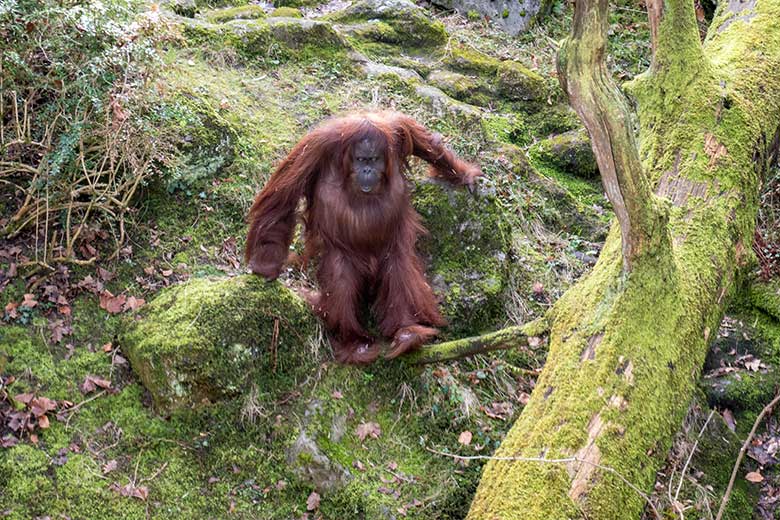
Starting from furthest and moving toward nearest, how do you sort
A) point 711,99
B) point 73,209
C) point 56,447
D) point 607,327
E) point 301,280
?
point 301,280 → point 73,209 → point 711,99 → point 56,447 → point 607,327

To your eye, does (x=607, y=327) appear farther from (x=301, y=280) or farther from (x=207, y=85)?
(x=207, y=85)

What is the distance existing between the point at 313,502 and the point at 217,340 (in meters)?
1.11

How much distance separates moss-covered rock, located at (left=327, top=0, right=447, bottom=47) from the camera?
9.32 meters

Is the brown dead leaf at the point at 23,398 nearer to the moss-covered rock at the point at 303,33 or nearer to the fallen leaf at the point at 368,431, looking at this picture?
the fallen leaf at the point at 368,431

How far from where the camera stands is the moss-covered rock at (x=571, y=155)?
7.90 meters

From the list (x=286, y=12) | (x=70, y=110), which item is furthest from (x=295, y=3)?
(x=70, y=110)

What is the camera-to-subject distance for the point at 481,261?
5.65 metres

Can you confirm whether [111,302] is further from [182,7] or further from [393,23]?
[393,23]

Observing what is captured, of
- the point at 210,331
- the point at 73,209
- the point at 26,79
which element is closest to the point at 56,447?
the point at 210,331

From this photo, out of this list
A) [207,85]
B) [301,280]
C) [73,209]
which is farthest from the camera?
[207,85]

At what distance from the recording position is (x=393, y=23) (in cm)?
949

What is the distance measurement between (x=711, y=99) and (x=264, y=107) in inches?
160

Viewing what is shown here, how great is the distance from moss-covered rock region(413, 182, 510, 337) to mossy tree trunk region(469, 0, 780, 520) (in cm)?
125

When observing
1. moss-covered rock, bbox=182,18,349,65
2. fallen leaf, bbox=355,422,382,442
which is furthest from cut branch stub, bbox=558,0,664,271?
moss-covered rock, bbox=182,18,349,65
